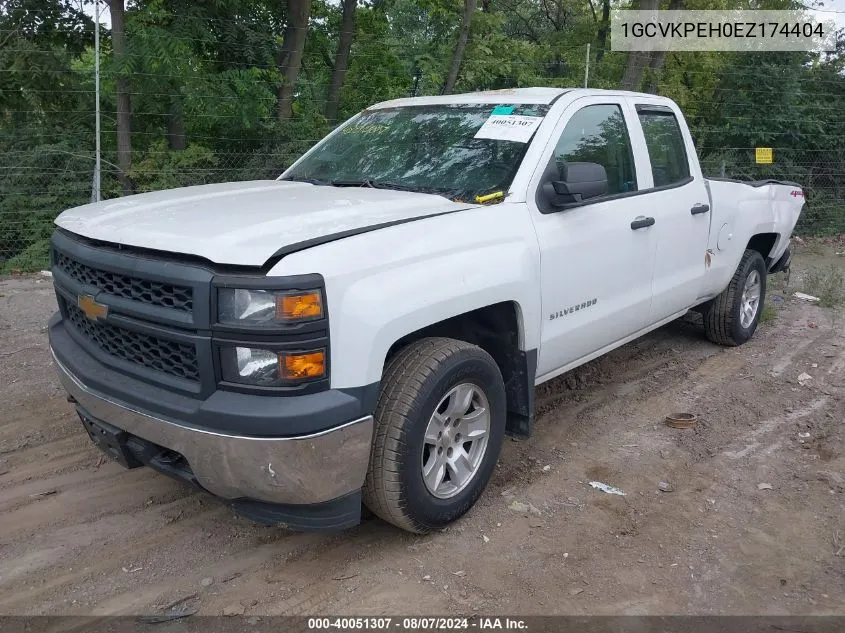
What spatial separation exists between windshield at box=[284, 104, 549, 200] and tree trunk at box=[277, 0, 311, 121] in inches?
277

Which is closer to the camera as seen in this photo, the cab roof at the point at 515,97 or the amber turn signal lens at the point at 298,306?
the amber turn signal lens at the point at 298,306

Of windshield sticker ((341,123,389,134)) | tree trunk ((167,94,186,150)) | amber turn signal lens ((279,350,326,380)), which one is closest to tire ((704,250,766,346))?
windshield sticker ((341,123,389,134))

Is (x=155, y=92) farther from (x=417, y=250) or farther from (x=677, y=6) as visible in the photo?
(x=677, y=6)

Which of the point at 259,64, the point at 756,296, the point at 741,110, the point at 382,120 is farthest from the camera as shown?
the point at 741,110

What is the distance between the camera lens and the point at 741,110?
43.9ft

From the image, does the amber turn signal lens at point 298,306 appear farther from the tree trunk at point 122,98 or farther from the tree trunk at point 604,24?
the tree trunk at point 604,24

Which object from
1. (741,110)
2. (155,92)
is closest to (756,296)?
(155,92)

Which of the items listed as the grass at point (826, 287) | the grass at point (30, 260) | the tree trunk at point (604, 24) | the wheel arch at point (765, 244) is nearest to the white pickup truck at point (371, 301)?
the wheel arch at point (765, 244)

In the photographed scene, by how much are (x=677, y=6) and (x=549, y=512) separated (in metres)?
16.0

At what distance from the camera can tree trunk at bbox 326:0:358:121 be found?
12.9 meters

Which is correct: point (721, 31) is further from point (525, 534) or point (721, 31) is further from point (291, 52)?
point (525, 534)

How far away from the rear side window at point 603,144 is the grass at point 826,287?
4383 mm

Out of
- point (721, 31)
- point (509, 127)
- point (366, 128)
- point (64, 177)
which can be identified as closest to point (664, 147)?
point (509, 127)

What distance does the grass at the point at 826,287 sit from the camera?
25.5 ft
